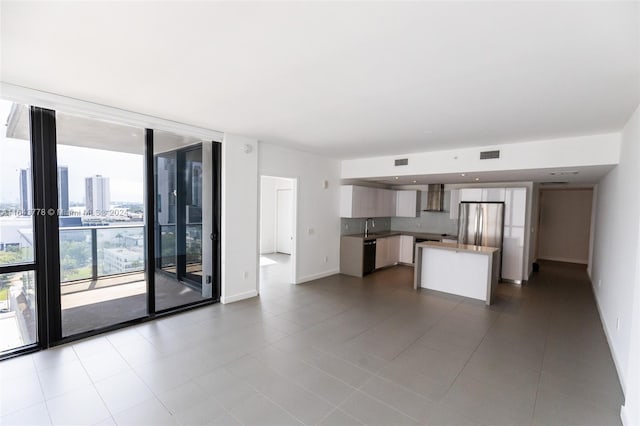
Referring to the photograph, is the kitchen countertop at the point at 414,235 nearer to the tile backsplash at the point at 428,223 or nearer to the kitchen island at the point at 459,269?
the tile backsplash at the point at 428,223

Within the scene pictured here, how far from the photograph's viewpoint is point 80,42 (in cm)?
195

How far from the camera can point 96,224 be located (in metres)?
3.49

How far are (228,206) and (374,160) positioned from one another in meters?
3.22

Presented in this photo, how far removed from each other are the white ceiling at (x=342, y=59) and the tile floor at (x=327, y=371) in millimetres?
2609

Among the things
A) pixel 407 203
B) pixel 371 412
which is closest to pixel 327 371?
pixel 371 412

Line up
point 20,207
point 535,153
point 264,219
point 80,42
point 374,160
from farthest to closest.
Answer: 1. point 264,219
2. point 374,160
3. point 535,153
4. point 20,207
5. point 80,42

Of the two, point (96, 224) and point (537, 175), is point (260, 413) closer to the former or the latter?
point (96, 224)

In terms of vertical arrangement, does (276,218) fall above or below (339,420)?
above

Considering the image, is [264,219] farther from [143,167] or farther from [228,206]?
[143,167]

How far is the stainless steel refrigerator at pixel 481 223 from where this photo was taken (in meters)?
6.37

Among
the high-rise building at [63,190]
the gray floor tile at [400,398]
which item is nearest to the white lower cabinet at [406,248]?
the gray floor tile at [400,398]

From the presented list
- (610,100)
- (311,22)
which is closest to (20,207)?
(311,22)

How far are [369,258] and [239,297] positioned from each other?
3160 millimetres

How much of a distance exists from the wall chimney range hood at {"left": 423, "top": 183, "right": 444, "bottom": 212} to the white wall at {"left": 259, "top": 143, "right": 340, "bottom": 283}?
2.75 metres
